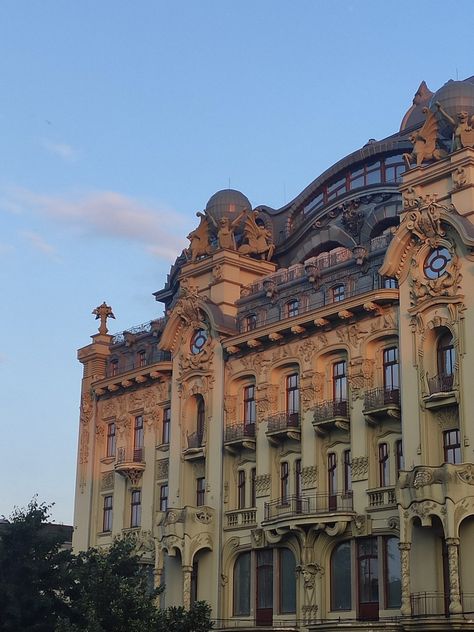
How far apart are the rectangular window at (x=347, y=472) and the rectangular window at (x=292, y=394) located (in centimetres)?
343

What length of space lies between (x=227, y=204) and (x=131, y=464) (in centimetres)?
1334

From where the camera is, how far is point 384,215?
159ft

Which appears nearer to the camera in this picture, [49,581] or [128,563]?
[128,563]

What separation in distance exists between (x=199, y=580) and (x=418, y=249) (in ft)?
55.8

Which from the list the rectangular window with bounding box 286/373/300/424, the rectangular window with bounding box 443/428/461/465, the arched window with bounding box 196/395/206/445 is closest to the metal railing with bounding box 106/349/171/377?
the arched window with bounding box 196/395/206/445

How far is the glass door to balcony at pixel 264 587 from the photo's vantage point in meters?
43.8

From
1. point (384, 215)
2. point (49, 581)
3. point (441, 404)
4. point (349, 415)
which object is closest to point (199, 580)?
point (49, 581)

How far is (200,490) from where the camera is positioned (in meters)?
48.7

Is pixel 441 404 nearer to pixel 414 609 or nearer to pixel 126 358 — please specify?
pixel 414 609

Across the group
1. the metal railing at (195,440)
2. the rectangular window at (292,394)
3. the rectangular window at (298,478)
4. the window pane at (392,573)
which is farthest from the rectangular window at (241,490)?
the window pane at (392,573)

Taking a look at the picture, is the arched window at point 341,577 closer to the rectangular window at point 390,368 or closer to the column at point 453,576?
the column at point 453,576

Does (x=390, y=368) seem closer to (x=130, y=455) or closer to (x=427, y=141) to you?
(x=427, y=141)

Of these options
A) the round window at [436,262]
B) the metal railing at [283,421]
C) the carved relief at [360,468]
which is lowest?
the carved relief at [360,468]

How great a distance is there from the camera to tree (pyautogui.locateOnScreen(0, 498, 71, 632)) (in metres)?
41.8
